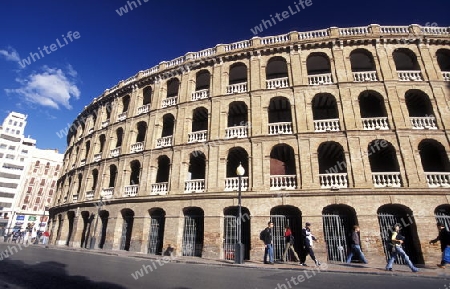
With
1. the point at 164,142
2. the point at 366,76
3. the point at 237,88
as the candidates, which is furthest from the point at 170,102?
the point at 366,76

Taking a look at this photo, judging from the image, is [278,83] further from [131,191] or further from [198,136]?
[131,191]

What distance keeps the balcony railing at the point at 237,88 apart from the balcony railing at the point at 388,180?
9.82m

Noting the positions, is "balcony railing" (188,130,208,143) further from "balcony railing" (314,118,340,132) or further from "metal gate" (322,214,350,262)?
"metal gate" (322,214,350,262)

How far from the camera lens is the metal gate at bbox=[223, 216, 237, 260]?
13877 millimetres

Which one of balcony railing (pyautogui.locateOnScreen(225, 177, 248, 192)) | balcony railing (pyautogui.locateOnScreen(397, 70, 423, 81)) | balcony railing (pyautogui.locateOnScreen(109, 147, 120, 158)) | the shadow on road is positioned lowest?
the shadow on road

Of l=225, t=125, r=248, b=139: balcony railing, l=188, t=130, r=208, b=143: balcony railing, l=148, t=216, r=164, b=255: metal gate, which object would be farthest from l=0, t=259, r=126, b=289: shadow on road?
l=225, t=125, r=248, b=139: balcony railing

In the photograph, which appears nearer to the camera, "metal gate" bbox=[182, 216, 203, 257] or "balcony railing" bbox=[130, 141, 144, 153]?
"metal gate" bbox=[182, 216, 203, 257]

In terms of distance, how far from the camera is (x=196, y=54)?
2017 cm

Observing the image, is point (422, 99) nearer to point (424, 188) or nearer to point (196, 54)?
point (424, 188)

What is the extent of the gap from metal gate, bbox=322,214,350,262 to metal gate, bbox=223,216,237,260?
16.3 ft

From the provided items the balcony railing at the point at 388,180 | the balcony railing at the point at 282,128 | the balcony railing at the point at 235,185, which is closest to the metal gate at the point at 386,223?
the balcony railing at the point at 388,180

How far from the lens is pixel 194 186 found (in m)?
16.1

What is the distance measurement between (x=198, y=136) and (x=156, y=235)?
23.6ft

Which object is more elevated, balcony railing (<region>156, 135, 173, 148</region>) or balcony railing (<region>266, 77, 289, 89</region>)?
balcony railing (<region>266, 77, 289, 89</region>)
